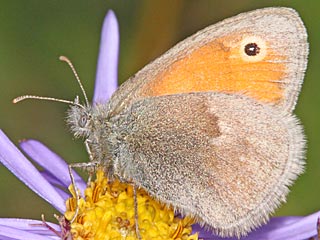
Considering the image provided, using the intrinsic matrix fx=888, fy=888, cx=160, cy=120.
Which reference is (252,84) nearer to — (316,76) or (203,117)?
(203,117)

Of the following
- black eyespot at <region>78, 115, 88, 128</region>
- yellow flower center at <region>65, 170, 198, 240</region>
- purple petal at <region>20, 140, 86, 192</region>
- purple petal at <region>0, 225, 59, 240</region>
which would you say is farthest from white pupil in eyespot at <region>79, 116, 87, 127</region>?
purple petal at <region>0, 225, 59, 240</region>

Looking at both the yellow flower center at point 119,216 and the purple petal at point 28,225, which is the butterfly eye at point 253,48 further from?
the purple petal at point 28,225

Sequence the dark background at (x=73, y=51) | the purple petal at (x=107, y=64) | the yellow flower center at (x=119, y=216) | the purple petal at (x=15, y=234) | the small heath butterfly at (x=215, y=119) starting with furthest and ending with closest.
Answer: the dark background at (x=73, y=51) < the purple petal at (x=107, y=64) < the yellow flower center at (x=119, y=216) < the small heath butterfly at (x=215, y=119) < the purple petal at (x=15, y=234)

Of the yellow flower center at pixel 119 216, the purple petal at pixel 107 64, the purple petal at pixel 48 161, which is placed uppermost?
the purple petal at pixel 107 64

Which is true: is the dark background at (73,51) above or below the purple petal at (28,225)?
above

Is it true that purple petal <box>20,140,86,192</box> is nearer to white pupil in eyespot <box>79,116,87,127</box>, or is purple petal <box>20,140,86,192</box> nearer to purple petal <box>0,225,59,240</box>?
white pupil in eyespot <box>79,116,87,127</box>

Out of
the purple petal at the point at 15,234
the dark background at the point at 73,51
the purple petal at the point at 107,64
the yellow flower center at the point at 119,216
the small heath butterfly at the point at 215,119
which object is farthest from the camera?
the dark background at the point at 73,51

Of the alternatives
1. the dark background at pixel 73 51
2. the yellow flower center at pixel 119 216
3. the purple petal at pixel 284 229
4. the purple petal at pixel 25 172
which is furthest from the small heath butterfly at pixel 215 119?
the dark background at pixel 73 51
